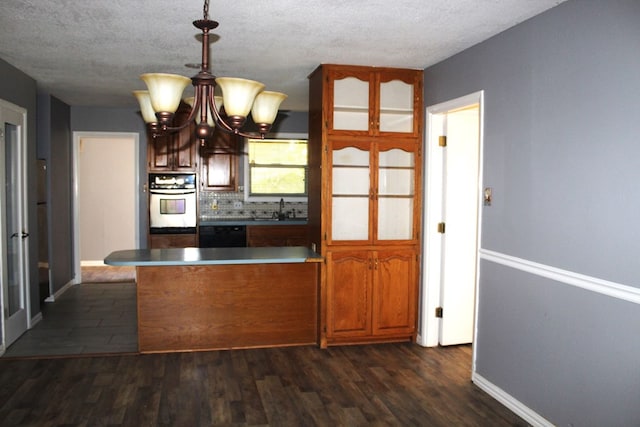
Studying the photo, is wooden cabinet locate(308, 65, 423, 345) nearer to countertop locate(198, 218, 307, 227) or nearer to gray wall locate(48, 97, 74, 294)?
countertop locate(198, 218, 307, 227)

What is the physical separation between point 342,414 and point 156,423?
3.73ft

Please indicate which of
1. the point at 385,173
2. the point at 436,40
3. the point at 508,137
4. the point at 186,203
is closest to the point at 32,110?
the point at 186,203

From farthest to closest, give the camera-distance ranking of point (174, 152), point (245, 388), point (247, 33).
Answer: point (174, 152)
point (245, 388)
point (247, 33)

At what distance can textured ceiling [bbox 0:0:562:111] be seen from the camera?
10.0 ft

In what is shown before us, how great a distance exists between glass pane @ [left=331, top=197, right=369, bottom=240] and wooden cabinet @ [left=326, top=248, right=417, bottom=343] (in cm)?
16

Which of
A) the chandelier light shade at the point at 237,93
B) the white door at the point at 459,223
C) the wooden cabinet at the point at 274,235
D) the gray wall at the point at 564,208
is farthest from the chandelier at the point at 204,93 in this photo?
the wooden cabinet at the point at 274,235

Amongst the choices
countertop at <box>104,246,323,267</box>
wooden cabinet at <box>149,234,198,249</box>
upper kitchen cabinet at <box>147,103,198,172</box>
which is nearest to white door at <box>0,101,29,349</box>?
countertop at <box>104,246,323,267</box>

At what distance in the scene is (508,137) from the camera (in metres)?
3.47

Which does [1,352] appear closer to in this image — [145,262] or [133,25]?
[145,262]

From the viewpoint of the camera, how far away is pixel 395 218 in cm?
479

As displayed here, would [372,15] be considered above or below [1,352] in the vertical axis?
above

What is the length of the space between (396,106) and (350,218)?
1.09 m

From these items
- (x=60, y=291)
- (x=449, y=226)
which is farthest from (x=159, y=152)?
(x=449, y=226)

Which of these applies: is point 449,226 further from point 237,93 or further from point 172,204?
point 172,204
